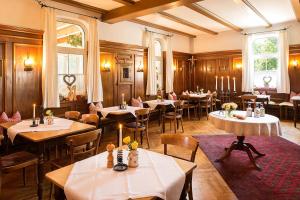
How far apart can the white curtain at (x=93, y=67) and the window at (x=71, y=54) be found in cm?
21

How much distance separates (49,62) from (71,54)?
2.93ft

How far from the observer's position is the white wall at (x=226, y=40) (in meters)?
8.12

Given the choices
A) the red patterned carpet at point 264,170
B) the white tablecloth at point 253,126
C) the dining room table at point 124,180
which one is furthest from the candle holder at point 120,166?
the white tablecloth at point 253,126

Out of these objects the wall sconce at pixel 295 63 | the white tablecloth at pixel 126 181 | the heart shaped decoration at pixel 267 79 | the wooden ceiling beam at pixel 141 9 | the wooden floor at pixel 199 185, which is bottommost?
the wooden floor at pixel 199 185

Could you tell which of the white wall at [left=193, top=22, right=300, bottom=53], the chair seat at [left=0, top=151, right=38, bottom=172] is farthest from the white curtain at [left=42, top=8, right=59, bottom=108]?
the white wall at [left=193, top=22, right=300, bottom=53]

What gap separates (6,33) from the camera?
4.59m

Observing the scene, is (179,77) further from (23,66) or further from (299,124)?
(23,66)

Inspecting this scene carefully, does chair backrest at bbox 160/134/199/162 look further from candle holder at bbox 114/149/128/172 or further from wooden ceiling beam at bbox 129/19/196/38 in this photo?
wooden ceiling beam at bbox 129/19/196/38

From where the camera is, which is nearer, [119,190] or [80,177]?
[119,190]

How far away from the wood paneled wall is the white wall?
7252mm

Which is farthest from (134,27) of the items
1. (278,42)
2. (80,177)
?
(80,177)

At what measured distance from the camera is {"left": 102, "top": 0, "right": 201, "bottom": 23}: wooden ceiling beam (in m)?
5.07

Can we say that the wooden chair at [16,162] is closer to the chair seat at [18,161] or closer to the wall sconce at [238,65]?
the chair seat at [18,161]

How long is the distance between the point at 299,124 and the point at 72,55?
7.22 meters
